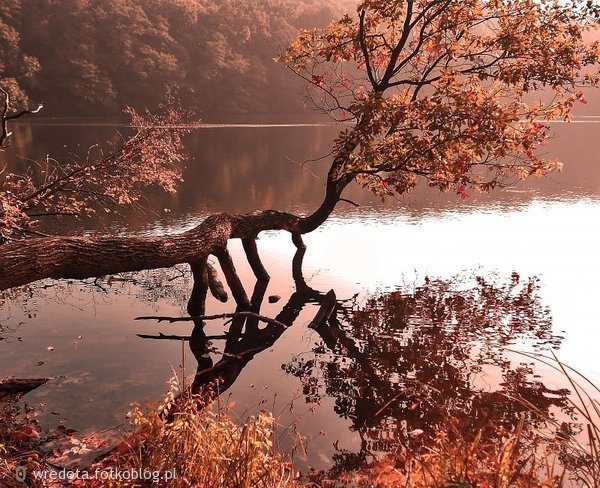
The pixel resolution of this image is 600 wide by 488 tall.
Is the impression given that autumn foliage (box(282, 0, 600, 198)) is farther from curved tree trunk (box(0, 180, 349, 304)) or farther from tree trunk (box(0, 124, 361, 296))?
curved tree trunk (box(0, 180, 349, 304))

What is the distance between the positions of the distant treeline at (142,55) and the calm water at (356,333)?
210ft

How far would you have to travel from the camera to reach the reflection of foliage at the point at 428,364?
9094mm

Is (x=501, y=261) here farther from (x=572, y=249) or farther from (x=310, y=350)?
(x=310, y=350)

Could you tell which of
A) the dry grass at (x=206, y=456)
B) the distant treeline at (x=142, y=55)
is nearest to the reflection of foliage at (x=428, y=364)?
the dry grass at (x=206, y=456)

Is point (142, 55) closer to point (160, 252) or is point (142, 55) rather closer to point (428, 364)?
point (160, 252)

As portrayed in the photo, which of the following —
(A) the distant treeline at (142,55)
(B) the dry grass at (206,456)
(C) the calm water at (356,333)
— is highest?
(A) the distant treeline at (142,55)

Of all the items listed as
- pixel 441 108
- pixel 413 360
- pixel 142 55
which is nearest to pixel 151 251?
pixel 413 360

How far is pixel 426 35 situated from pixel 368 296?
26.7 ft

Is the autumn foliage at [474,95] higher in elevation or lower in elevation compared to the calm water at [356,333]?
higher

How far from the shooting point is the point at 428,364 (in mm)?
11039

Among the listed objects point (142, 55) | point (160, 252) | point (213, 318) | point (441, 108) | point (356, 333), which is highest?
point (142, 55)

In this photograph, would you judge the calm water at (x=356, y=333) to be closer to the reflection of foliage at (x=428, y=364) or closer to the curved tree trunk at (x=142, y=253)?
the reflection of foliage at (x=428, y=364)

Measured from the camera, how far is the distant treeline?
8444 cm

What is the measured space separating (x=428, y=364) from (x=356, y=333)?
2.35 meters
